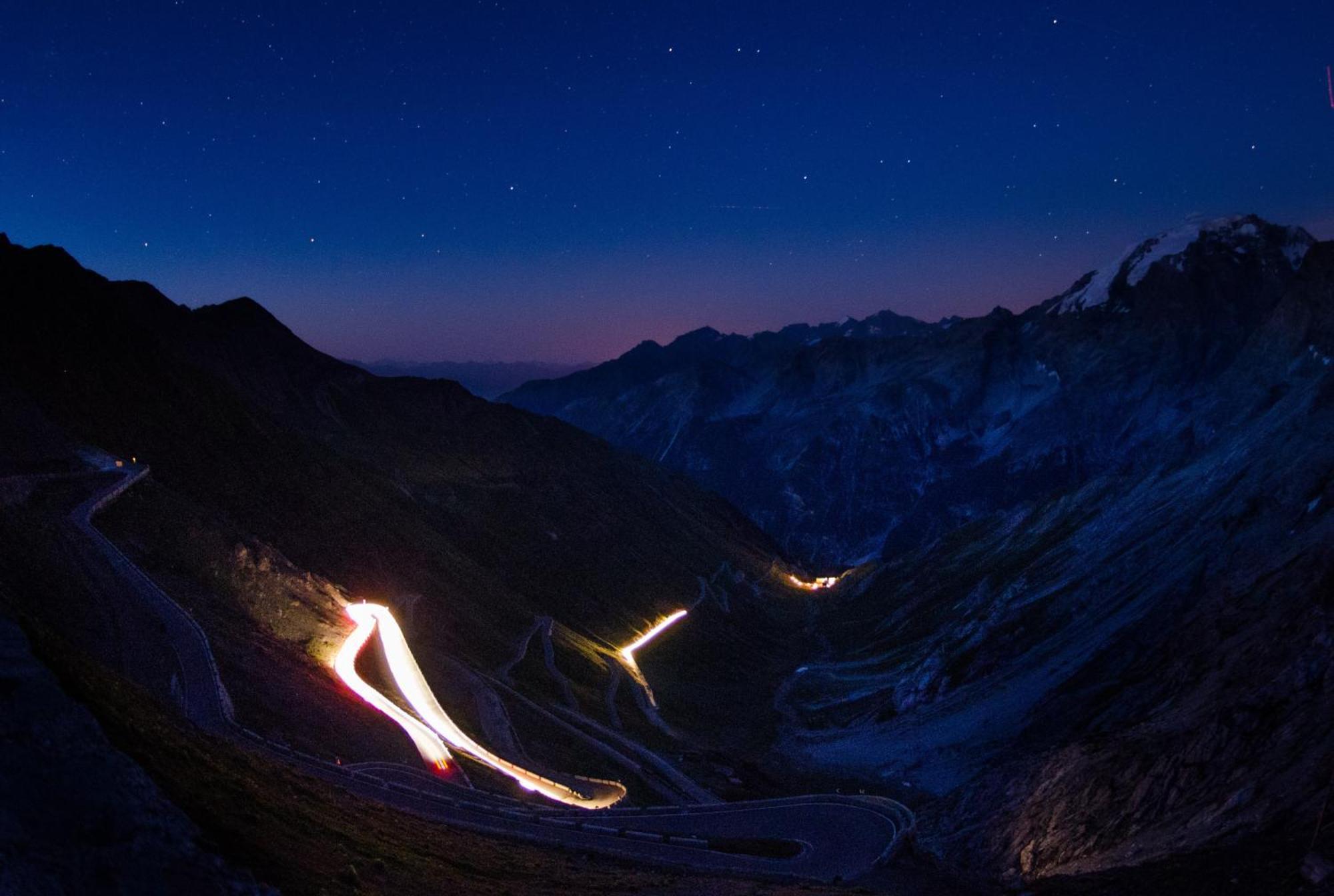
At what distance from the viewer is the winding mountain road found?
35344 millimetres

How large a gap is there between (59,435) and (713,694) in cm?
6505

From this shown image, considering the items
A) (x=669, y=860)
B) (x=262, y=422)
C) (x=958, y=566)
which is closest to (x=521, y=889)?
(x=669, y=860)

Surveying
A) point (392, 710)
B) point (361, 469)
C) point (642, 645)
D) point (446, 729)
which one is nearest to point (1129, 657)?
point (446, 729)

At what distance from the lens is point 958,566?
445 ft

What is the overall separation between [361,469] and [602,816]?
237 ft

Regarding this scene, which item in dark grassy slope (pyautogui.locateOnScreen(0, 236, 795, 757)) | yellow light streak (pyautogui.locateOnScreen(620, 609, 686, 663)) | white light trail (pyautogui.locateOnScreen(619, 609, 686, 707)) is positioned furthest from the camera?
yellow light streak (pyautogui.locateOnScreen(620, 609, 686, 663))

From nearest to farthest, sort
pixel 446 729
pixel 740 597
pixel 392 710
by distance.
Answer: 1. pixel 392 710
2. pixel 446 729
3. pixel 740 597

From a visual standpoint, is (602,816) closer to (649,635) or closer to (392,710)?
(392,710)

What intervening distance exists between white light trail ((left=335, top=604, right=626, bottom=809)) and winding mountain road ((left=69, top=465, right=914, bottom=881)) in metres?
2.27

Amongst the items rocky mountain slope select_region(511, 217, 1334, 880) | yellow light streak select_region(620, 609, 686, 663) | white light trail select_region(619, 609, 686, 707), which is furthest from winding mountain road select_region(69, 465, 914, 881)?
yellow light streak select_region(620, 609, 686, 663)

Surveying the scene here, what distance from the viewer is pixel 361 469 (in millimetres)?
107312

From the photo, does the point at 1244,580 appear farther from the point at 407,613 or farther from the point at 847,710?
the point at 407,613

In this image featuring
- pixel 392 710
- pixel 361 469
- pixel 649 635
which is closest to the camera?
pixel 392 710

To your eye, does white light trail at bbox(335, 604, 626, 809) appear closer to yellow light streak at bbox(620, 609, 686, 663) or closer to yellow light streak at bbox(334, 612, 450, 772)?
yellow light streak at bbox(334, 612, 450, 772)
